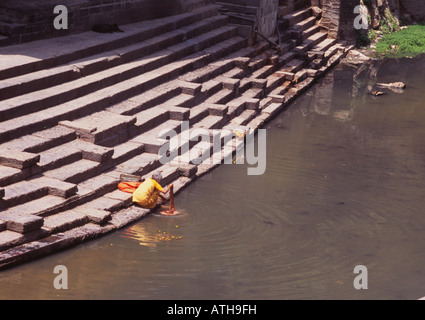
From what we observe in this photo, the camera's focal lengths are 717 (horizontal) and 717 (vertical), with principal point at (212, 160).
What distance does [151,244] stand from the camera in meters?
8.70

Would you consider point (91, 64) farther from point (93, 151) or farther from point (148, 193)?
point (148, 193)

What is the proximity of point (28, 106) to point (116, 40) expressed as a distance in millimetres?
3352

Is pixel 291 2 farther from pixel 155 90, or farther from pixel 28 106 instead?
pixel 28 106

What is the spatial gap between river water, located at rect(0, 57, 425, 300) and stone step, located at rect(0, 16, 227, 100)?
9.12 ft

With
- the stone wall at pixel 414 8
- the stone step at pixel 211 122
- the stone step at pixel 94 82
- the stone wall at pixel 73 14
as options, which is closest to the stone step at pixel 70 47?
the stone wall at pixel 73 14

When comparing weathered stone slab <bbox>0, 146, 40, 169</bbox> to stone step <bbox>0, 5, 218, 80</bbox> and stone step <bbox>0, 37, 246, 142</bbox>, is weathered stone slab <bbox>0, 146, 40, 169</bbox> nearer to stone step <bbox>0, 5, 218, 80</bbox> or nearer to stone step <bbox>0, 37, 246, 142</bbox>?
Answer: stone step <bbox>0, 37, 246, 142</bbox>

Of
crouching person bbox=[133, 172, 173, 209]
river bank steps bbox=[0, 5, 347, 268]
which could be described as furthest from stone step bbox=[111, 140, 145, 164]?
crouching person bbox=[133, 172, 173, 209]

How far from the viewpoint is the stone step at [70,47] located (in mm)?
11047

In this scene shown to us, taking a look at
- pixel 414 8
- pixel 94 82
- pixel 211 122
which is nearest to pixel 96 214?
pixel 94 82

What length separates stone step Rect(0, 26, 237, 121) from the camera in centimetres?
1016

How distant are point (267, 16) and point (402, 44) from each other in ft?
20.4

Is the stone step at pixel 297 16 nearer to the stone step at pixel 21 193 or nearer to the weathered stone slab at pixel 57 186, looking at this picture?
the weathered stone slab at pixel 57 186
